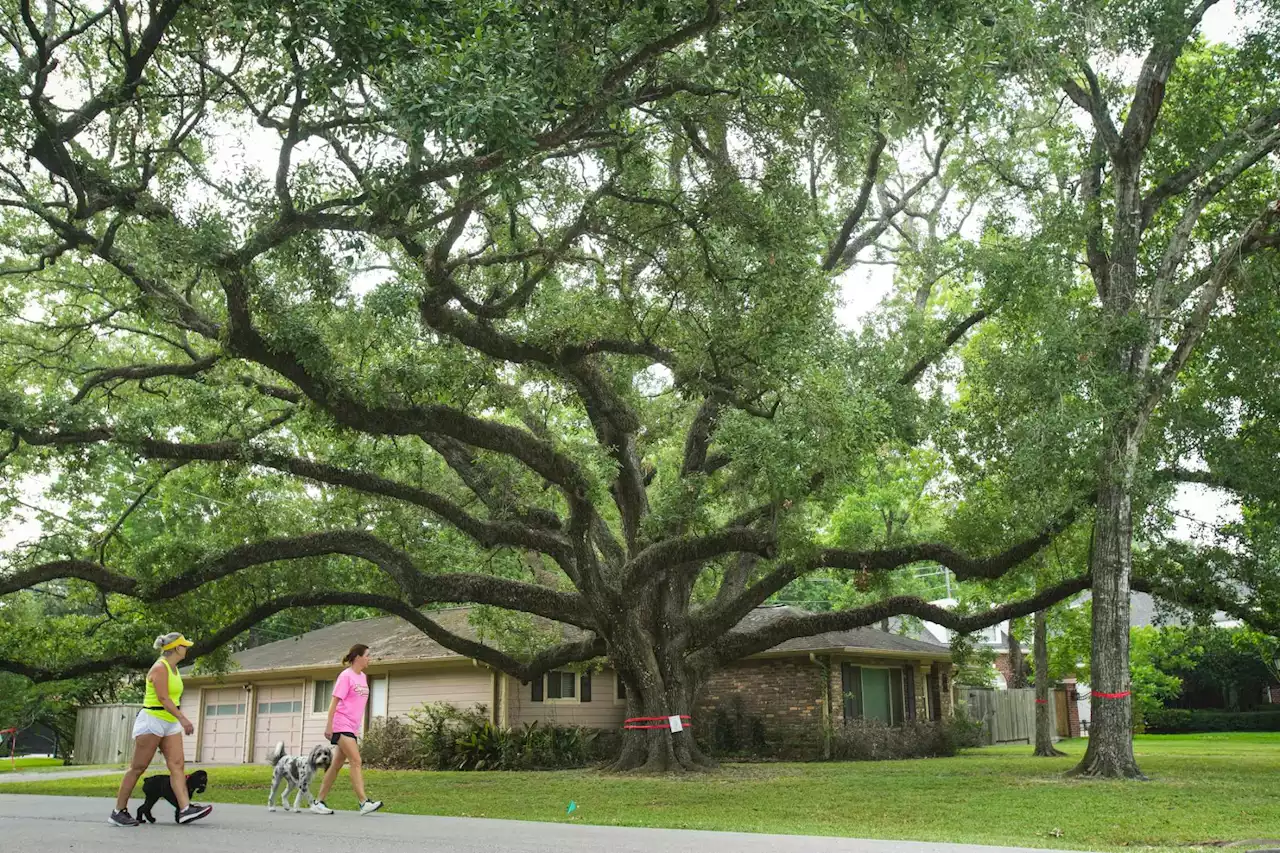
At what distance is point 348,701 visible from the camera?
1041 centimetres

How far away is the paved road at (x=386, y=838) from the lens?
7556 mm

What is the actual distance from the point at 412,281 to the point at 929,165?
1170cm

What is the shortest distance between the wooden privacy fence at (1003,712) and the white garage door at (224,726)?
20.1m

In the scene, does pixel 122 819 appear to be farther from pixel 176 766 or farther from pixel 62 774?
pixel 62 774

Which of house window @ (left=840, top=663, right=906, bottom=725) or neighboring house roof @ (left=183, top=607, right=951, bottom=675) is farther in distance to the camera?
house window @ (left=840, top=663, right=906, bottom=725)

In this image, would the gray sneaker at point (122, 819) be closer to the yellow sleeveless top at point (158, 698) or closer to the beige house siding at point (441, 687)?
the yellow sleeveless top at point (158, 698)

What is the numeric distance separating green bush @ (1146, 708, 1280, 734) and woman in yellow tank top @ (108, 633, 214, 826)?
39.1m

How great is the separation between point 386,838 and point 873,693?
21303 millimetres

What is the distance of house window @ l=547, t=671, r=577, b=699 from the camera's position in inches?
1022

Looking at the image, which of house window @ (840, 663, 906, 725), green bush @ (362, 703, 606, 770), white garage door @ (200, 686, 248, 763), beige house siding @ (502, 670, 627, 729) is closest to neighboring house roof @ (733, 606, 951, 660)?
house window @ (840, 663, 906, 725)

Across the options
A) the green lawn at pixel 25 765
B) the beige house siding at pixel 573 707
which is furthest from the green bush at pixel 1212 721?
the green lawn at pixel 25 765

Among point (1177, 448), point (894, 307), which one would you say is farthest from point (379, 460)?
point (1177, 448)

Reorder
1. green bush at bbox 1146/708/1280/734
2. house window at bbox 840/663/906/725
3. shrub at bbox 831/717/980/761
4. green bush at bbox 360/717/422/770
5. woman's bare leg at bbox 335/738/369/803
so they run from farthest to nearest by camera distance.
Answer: green bush at bbox 1146/708/1280/734
house window at bbox 840/663/906/725
shrub at bbox 831/717/980/761
green bush at bbox 360/717/422/770
woman's bare leg at bbox 335/738/369/803

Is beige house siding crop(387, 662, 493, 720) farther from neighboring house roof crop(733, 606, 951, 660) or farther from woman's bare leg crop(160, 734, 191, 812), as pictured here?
woman's bare leg crop(160, 734, 191, 812)
